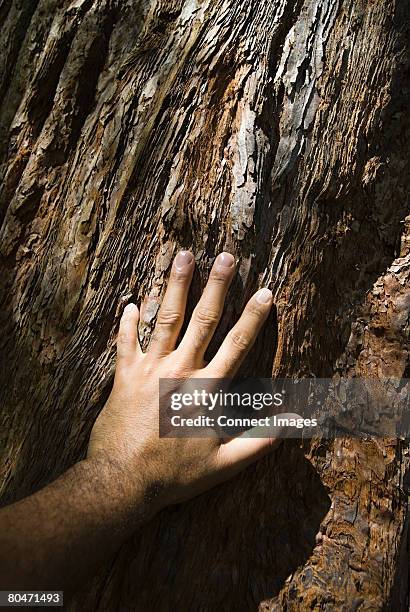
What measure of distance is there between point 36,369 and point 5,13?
1503mm

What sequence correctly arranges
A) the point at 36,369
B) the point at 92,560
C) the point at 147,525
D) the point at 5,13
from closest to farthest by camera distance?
A: the point at 92,560, the point at 147,525, the point at 36,369, the point at 5,13

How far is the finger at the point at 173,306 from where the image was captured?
6.76 ft

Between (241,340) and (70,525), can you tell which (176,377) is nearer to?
(241,340)

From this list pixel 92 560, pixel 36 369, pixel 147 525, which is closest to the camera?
pixel 92 560

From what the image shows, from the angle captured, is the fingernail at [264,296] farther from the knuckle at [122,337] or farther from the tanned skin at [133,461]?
the knuckle at [122,337]

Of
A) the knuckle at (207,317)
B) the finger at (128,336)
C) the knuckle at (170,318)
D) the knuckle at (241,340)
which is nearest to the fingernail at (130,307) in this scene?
the finger at (128,336)

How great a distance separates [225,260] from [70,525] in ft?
3.04

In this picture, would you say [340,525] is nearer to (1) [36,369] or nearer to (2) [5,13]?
(1) [36,369]

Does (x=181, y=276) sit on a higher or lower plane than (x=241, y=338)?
higher

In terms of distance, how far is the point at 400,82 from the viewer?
2.27 m

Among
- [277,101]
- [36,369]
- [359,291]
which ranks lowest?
[36,369]

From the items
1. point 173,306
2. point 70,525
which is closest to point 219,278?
point 173,306

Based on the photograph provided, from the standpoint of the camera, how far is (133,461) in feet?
6.41

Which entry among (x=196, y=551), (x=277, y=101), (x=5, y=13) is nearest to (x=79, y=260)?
(x=277, y=101)
